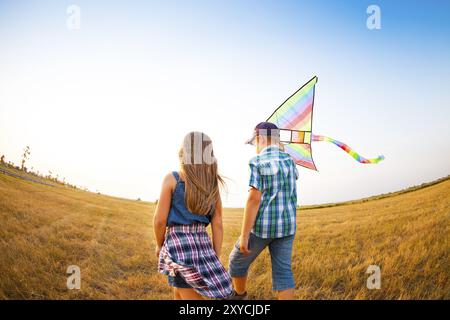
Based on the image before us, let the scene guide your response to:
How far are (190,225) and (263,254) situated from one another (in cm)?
322

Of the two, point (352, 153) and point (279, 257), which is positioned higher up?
point (352, 153)

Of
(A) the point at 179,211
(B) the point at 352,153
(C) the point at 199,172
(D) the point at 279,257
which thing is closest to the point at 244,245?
(D) the point at 279,257

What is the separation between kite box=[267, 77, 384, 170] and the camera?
3656 millimetres

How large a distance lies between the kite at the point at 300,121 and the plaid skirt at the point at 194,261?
6.10 feet

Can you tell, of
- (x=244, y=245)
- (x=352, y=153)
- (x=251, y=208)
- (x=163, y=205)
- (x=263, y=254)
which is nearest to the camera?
(x=163, y=205)

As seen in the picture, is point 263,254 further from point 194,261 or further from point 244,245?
point 194,261

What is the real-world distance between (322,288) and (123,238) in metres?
4.63

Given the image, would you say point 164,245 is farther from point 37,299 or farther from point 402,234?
point 402,234

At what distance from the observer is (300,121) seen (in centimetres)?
371

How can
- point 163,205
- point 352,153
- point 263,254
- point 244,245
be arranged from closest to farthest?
1. point 163,205
2. point 244,245
3. point 352,153
4. point 263,254

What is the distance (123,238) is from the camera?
21.7 ft

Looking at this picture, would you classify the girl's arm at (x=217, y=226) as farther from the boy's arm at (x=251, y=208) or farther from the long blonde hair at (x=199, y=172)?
the boy's arm at (x=251, y=208)

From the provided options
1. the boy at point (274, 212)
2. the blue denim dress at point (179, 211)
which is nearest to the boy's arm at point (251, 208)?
the boy at point (274, 212)
